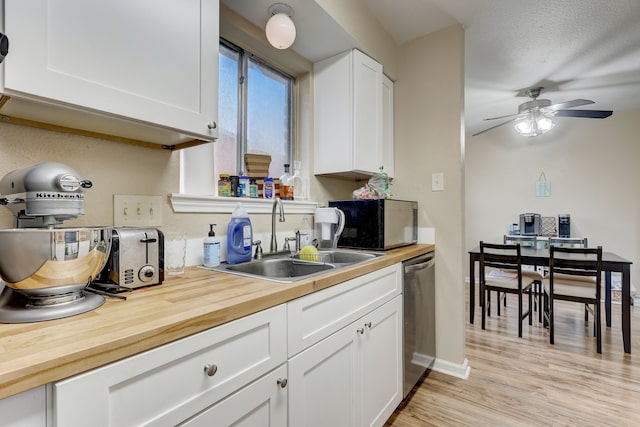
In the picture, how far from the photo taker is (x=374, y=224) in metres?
1.82

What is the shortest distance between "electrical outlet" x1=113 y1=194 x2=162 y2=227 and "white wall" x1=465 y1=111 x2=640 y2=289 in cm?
488

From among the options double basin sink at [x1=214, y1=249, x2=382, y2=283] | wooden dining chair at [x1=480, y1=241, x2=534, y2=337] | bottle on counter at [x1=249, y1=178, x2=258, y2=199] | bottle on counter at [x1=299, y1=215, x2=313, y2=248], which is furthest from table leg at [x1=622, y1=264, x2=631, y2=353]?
bottle on counter at [x1=249, y1=178, x2=258, y2=199]

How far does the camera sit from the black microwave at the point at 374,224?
71.2 inches

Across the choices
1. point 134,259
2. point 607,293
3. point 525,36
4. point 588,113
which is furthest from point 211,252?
point 588,113

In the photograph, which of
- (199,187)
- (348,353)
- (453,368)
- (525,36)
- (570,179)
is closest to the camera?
(348,353)

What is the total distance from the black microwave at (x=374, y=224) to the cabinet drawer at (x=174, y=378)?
104 cm

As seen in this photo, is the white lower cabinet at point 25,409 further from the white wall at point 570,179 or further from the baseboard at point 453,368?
the white wall at point 570,179

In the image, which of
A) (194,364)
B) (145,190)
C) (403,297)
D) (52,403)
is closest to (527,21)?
(403,297)

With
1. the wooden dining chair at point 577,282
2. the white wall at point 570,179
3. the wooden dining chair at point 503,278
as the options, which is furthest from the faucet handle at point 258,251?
the white wall at point 570,179

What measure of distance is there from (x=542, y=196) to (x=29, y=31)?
533 cm

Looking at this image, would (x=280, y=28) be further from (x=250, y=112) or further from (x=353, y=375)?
(x=353, y=375)

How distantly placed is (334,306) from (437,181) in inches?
55.7

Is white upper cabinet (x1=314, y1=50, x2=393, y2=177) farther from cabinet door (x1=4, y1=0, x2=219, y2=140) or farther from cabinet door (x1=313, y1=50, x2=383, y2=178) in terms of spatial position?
cabinet door (x1=4, y1=0, x2=219, y2=140)

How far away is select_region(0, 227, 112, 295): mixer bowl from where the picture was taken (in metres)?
0.63
